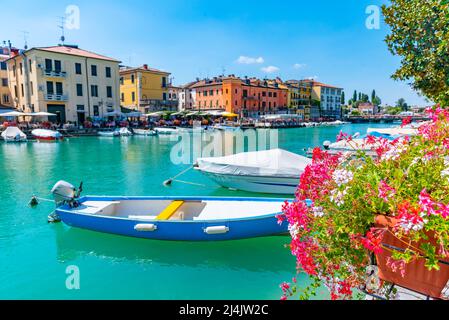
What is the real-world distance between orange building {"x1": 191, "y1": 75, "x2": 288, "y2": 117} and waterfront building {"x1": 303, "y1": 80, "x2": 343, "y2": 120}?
72.1 ft

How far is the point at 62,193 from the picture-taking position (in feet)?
31.8

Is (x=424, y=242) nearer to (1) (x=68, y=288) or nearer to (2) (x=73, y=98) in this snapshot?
(1) (x=68, y=288)

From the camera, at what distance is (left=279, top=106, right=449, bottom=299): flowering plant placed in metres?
2.11

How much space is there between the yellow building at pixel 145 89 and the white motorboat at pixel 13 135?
25.4 meters

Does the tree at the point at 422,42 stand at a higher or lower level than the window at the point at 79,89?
lower

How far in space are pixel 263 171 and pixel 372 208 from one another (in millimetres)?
11648

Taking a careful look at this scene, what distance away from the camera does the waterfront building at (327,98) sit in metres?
107

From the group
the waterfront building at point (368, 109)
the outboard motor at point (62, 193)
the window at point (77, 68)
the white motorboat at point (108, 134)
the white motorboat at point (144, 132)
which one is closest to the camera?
the outboard motor at point (62, 193)

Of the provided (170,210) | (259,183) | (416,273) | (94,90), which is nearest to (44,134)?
(94,90)

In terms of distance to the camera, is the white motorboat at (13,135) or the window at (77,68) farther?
the window at (77,68)

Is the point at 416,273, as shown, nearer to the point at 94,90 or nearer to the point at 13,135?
the point at 13,135

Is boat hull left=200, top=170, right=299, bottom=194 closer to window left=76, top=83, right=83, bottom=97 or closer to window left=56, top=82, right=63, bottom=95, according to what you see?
window left=56, top=82, right=63, bottom=95

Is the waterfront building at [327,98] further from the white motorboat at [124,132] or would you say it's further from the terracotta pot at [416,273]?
the terracotta pot at [416,273]

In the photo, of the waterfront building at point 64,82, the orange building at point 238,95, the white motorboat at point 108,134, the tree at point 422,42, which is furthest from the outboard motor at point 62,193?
the orange building at point 238,95
